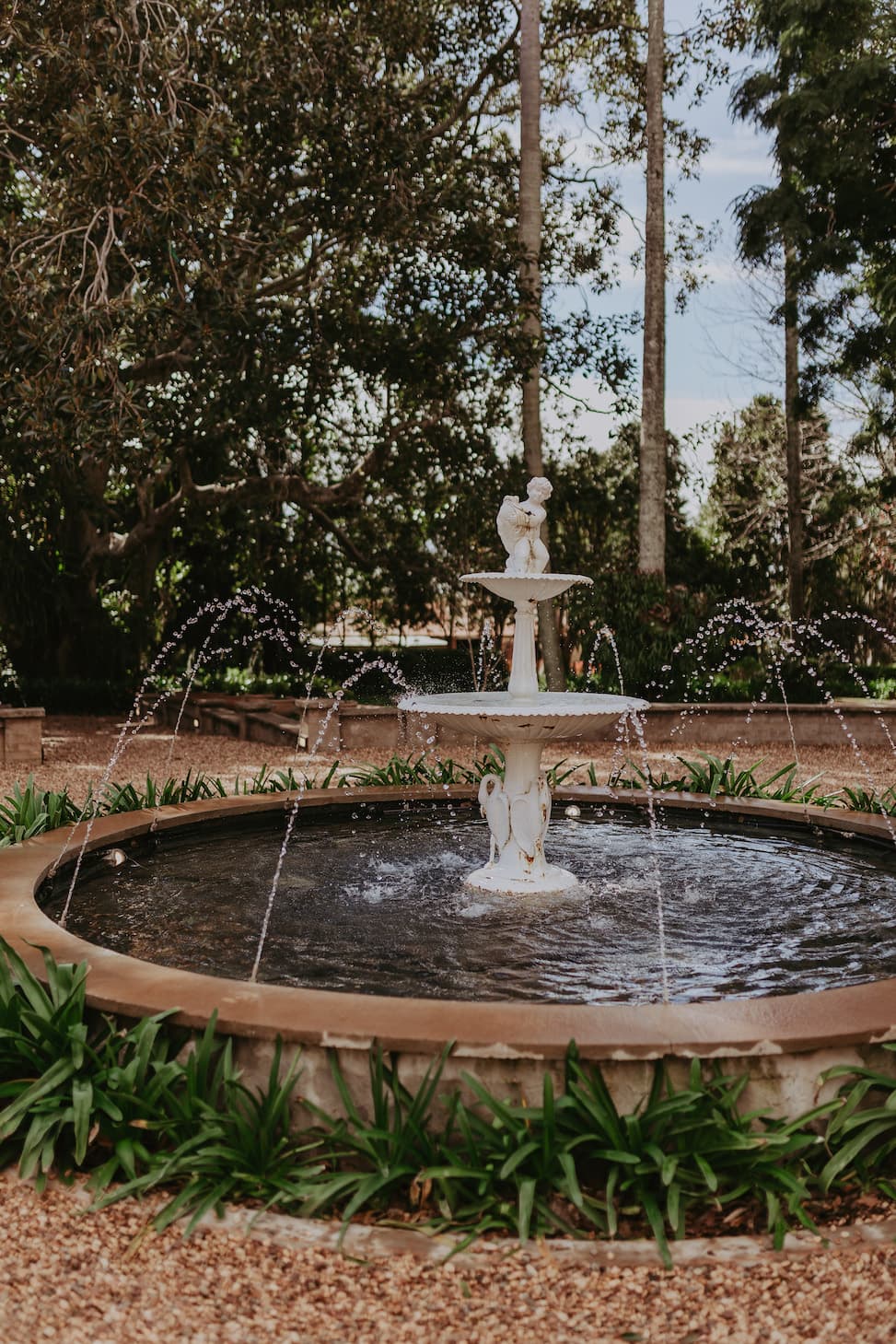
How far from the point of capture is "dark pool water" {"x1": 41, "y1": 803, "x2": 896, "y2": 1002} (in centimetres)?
475

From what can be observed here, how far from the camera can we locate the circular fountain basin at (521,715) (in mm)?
5500

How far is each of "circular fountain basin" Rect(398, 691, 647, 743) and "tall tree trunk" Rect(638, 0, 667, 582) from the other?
33.4ft

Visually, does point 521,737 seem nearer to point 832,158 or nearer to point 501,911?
point 501,911

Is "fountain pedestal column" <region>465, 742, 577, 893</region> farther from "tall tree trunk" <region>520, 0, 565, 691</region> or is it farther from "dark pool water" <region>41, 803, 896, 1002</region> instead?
"tall tree trunk" <region>520, 0, 565, 691</region>

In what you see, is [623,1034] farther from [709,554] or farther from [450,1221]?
[709,554]

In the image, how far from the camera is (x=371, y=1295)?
2.85 m

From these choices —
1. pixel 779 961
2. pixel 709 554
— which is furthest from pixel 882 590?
pixel 779 961

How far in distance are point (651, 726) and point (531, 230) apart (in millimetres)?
6345

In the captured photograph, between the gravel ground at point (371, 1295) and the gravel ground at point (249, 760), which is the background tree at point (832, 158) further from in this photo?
the gravel ground at point (371, 1295)

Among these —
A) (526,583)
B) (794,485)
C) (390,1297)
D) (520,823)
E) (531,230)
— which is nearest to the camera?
(390,1297)

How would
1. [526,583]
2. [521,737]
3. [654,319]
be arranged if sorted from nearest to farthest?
[521,737] → [526,583] → [654,319]

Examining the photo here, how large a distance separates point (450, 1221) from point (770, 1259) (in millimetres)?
820

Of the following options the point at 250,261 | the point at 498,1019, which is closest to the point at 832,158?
the point at 250,261

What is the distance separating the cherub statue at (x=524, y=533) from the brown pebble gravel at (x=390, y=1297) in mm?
3750
